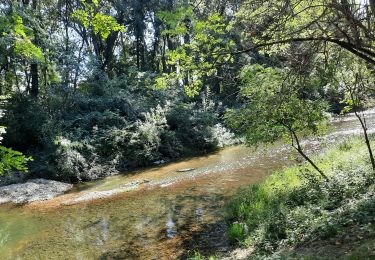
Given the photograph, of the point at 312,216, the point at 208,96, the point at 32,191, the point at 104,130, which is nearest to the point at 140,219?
the point at 312,216

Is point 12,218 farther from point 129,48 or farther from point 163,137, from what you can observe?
point 129,48

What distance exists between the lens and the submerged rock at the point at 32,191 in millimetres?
15147

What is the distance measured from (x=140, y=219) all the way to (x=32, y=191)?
26.1ft

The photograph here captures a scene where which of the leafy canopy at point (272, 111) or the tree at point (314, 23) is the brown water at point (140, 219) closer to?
the leafy canopy at point (272, 111)

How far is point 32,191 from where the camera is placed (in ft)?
52.1

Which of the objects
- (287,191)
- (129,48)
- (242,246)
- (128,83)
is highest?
(129,48)

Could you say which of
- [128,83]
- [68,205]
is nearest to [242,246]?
[68,205]

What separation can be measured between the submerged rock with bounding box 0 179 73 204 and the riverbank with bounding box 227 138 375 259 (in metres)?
9.68

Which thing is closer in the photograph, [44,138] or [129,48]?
[44,138]

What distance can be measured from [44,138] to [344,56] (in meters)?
16.6

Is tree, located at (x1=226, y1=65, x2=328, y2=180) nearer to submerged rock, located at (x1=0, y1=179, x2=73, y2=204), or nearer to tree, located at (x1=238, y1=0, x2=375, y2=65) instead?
tree, located at (x1=238, y1=0, x2=375, y2=65)

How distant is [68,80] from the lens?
904 inches

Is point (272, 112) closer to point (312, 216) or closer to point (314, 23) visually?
point (312, 216)

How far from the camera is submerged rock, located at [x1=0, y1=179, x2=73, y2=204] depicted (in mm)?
15147
